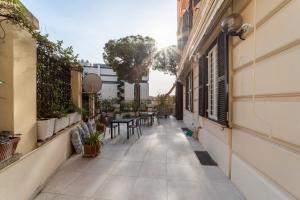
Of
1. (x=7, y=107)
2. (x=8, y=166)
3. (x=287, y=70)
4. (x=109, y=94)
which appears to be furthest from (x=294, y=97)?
(x=109, y=94)

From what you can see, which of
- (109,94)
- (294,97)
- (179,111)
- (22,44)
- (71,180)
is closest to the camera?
(294,97)

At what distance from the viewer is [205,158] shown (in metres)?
4.38

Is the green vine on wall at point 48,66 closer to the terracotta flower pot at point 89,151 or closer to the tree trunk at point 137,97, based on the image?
the terracotta flower pot at point 89,151

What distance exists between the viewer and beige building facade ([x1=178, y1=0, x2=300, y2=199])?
1.65m

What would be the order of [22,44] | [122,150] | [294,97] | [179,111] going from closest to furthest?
[294,97], [22,44], [122,150], [179,111]

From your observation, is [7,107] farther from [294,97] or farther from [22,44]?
[294,97]

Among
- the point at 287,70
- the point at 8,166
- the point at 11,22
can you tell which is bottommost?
the point at 8,166

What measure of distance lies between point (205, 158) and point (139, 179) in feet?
5.94

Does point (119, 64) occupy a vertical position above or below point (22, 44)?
above

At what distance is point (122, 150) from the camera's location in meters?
5.06

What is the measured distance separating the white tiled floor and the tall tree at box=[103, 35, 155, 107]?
9764 mm

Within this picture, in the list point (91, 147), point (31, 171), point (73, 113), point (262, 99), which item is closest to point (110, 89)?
point (73, 113)

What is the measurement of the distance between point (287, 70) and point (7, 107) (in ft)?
9.75

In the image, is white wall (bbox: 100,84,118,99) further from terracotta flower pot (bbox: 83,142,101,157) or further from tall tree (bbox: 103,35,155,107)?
terracotta flower pot (bbox: 83,142,101,157)
